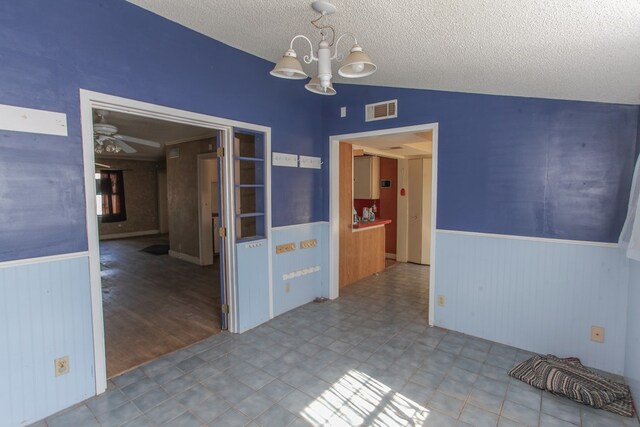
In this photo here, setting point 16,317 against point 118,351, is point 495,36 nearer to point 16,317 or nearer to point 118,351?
point 16,317

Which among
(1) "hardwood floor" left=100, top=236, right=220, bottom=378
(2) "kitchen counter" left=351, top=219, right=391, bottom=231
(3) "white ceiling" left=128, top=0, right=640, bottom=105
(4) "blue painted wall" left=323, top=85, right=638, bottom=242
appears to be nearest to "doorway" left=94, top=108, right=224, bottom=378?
(1) "hardwood floor" left=100, top=236, right=220, bottom=378

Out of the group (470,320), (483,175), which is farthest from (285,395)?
(483,175)

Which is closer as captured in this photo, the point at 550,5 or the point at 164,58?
the point at 550,5

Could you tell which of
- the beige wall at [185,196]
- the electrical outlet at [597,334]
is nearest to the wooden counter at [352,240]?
the electrical outlet at [597,334]

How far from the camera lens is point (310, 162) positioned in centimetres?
418

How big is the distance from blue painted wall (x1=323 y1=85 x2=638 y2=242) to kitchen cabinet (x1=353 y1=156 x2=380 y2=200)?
281 cm

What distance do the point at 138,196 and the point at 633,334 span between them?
11.6m

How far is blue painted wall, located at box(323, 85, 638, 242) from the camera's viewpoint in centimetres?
261

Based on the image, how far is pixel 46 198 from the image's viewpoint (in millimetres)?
2109

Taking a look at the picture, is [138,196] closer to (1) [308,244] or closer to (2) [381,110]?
(1) [308,244]

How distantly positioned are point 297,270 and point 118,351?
78.1 inches

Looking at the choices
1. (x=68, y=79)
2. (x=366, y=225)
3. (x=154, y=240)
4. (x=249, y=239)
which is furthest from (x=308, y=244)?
(x=154, y=240)

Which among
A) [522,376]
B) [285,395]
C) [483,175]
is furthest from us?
[483,175]

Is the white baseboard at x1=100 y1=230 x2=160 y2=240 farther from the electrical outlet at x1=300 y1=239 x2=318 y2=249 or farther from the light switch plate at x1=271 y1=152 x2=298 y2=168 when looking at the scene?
the light switch plate at x1=271 y1=152 x2=298 y2=168
